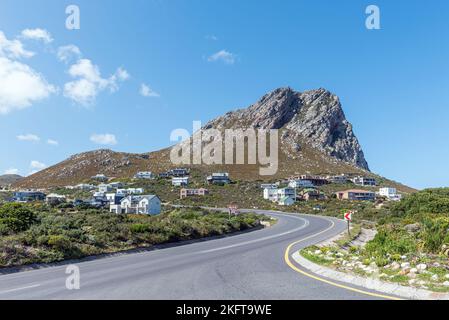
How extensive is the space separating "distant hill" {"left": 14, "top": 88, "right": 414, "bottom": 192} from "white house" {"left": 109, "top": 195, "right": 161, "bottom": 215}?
197ft

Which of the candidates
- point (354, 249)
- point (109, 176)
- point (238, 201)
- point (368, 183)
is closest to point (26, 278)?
point (354, 249)

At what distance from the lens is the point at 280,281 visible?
31.3 ft

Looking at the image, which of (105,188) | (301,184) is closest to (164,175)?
(105,188)

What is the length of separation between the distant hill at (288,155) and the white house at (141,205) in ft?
197

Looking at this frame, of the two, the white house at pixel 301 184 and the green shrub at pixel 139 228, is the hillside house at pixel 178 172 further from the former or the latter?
the green shrub at pixel 139 228

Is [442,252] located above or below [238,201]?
above

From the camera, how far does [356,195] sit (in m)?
95.4

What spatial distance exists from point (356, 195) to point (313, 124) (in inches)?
3488

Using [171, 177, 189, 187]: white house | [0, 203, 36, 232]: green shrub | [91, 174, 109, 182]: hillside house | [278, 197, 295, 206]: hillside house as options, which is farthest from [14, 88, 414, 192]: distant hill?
[0, 203, 36, 232]: green shrub

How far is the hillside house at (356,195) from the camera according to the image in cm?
9444

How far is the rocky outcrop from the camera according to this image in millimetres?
172125

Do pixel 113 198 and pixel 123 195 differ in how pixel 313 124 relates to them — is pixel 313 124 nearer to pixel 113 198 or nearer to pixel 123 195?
pixel 123 195
